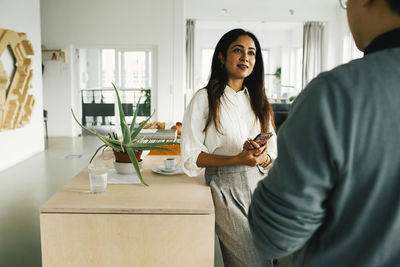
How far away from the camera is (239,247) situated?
5.31 ft

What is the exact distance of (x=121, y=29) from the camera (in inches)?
315

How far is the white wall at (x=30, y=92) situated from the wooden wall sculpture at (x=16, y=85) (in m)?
0.14

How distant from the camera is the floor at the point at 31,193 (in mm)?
2535

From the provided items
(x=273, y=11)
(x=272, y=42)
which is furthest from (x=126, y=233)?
(x=272, y=42)

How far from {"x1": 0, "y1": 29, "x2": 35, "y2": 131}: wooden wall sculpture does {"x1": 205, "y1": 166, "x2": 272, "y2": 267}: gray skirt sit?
4.22m

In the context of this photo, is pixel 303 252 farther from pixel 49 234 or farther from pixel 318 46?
pixel 318 46

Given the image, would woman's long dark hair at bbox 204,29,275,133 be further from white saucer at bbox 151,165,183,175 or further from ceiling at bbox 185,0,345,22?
ceiling at bbox 185,0,345,22

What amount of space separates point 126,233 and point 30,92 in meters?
5.32

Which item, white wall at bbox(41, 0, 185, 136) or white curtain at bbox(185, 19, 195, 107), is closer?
white wall at bbox(41, 0, 185, 136)

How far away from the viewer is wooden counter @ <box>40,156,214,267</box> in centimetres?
145

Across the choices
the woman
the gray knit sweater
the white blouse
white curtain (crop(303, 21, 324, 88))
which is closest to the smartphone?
the woman

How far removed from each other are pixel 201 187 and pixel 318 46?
28.6 ft

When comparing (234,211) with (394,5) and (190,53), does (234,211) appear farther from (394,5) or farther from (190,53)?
(190,53)

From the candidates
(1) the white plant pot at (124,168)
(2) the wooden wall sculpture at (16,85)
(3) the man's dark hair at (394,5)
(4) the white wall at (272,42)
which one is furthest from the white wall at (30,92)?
(4) the white wall at (272,42)
